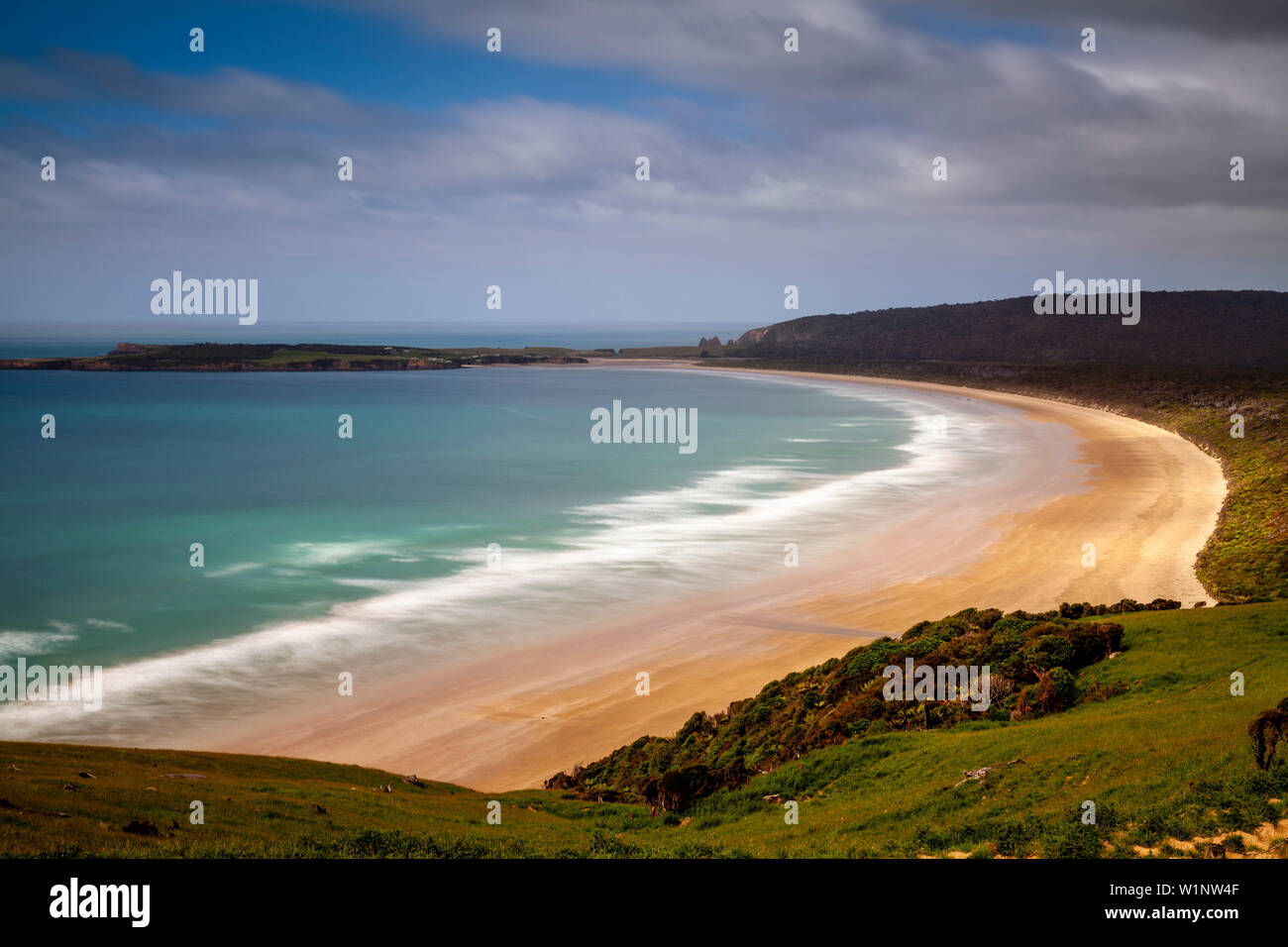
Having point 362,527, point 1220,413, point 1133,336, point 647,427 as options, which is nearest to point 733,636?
point 362,527

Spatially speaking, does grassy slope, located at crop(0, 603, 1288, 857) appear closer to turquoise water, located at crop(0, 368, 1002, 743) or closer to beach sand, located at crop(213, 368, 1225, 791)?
beach sand, located at crop(213, 368, 1225, 791)

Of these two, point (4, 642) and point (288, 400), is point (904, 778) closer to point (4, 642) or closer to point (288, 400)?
point (4, 642)

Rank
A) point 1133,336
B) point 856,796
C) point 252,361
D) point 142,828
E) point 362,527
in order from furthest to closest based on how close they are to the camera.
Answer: point 252,361, point 1133,336, point 362,527, point 856,796, point 142,828

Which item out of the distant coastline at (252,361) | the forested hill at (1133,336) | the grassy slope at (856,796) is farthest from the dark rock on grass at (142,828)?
the distant coastline at (252,361)

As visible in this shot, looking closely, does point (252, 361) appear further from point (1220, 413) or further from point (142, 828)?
point (142, 828)

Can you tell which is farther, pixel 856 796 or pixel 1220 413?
pixel 1220 413

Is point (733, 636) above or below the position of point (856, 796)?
below

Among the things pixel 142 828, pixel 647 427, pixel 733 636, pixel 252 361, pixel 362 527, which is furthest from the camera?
pixel 252 361
